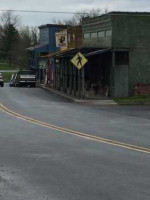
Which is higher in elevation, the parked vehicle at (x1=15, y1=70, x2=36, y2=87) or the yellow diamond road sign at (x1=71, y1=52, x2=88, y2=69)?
the yellow diamond road sign at (x1=71, y1=52, x2=88, y2=69)

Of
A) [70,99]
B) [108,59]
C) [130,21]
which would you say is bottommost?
[70,99]

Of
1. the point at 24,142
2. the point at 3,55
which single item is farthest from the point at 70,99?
the point at 3,55

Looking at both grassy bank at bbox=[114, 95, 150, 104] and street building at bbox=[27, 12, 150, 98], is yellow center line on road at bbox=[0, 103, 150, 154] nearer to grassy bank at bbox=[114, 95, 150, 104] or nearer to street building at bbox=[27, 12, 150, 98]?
grassy bank at bbox=[114, 95, 150, 104]

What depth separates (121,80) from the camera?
3278 centimetres

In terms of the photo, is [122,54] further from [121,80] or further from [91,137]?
[91,137]

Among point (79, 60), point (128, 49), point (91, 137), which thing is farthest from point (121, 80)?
point (91, 137)

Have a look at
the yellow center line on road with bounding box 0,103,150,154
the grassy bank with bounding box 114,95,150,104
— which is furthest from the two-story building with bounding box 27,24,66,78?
the yellow center line on road with bounding box 0,103,150,154

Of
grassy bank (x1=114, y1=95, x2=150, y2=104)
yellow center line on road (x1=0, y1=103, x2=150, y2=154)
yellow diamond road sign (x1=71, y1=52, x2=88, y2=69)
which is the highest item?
yellow diamond road sign (x1=71, y1=52, x2=88, y2=69)

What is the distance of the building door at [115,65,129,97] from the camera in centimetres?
3269

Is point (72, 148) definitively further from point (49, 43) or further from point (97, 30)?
point (49, 43)

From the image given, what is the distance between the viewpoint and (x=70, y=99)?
3350 centimetres

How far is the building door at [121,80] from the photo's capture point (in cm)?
3269

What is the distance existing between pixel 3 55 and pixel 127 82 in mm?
105289

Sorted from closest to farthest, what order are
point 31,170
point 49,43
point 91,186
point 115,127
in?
point 91,186, point 31,170, point 115,127, point 49,43
